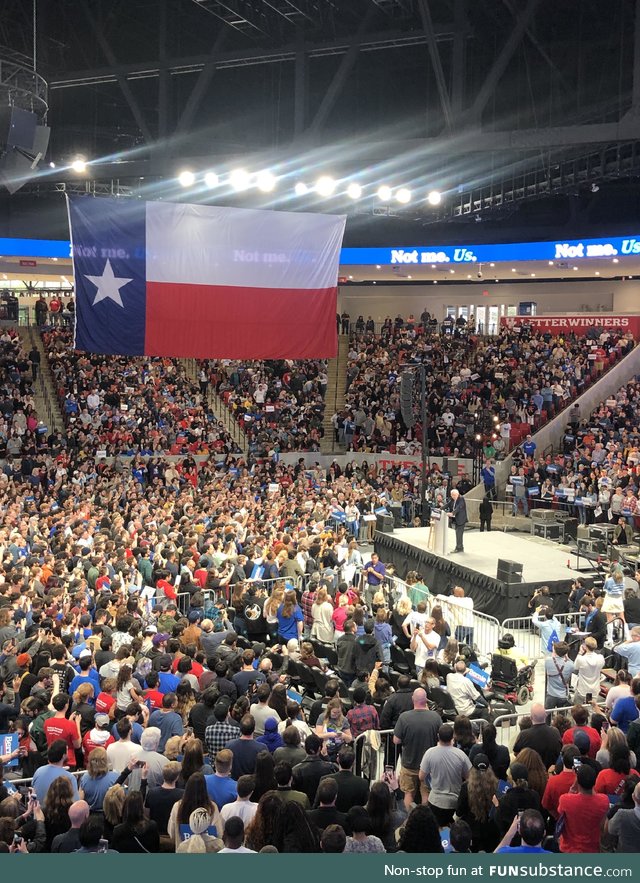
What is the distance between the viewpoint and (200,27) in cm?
2827

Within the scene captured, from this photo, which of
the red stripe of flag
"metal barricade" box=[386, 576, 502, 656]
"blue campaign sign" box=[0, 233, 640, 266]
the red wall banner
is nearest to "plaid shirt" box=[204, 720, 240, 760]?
"metal barricade" box=[386, 576, 502, 656]

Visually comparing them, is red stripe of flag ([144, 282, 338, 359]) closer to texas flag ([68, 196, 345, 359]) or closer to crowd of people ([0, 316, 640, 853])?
texas flag ([68, 196, 345, 359])

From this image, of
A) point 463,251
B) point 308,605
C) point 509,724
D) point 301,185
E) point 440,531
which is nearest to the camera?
point 509,724

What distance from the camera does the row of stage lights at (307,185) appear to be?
79.0ft

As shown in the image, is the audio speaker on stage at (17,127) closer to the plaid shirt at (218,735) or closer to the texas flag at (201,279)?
the texas flag at (201,279)

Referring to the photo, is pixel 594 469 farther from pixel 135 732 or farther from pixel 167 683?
pixel 135 732

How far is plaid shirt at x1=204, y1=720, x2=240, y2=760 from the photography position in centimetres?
801

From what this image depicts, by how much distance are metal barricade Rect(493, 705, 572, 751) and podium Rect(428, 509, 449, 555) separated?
642 cm

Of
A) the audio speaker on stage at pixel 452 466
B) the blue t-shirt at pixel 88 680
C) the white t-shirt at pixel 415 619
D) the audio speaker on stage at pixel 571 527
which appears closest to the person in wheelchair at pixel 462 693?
the white t-shirt at pixel 415 619

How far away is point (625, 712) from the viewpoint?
8.69 metres

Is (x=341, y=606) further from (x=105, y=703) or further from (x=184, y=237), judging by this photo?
(x=184, y=237)

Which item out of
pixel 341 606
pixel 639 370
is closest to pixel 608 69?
pixel 639 370

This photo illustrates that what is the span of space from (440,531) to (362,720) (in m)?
9.35

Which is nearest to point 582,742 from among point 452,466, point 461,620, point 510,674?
point 510,674
